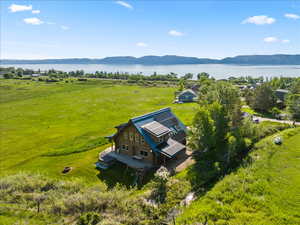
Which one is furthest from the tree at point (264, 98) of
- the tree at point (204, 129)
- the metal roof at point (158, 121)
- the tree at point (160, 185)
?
the tree at point (160, 185)

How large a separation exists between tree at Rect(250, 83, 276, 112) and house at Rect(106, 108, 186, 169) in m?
38.8

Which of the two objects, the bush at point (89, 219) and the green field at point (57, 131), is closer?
the bush at point (89, 219)

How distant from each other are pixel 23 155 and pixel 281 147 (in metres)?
43.4

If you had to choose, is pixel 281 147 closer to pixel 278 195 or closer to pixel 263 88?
pixel 278 195

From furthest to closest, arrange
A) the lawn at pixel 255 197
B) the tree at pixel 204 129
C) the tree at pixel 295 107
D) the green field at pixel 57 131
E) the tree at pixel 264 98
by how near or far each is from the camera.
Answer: the tree at pixel 264 98
the tree at pixel 295 107
the green field at pixel 57 131
the tree at pixel 204 129
the lawn at pixel 255 197

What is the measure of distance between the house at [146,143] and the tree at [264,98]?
3880 cm

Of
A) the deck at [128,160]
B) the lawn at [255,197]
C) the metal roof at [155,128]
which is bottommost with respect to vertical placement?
the deck at [128,160]

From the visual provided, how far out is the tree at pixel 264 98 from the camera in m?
56.4

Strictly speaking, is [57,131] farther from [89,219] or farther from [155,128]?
[89,219]

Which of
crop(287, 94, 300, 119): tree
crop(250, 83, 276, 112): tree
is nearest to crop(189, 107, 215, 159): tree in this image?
crop(287, 94, 300, 119): tree

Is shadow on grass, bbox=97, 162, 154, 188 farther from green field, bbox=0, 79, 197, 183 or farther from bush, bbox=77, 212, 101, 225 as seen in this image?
bush, bbox=77, 212, 101, 225

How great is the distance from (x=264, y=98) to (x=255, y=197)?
4645 centimetres

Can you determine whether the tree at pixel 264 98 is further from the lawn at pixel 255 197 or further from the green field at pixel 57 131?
the lawn at pixel 255 197

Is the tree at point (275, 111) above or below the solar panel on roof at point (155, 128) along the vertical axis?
below
